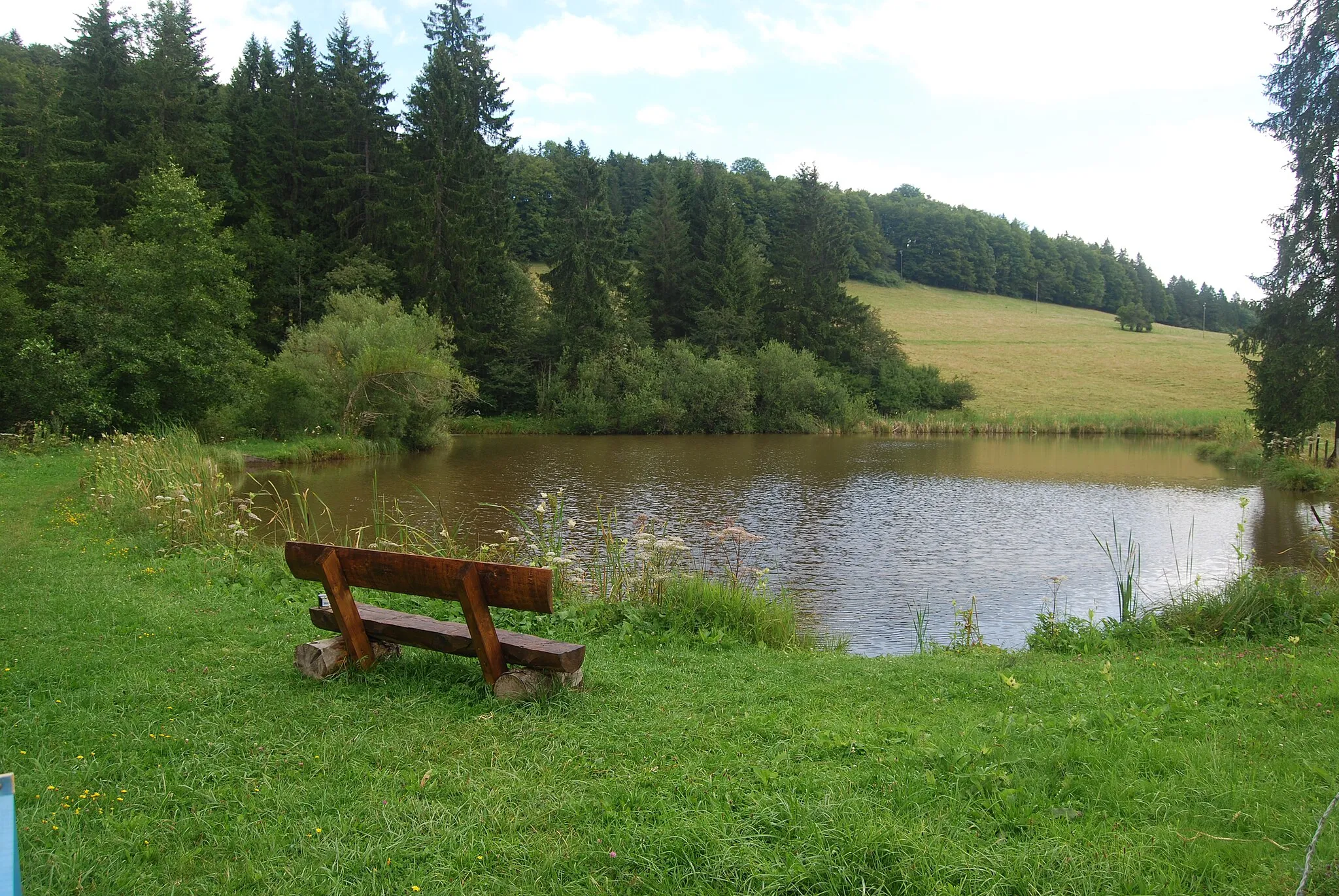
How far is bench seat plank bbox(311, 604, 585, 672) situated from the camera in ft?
15.9

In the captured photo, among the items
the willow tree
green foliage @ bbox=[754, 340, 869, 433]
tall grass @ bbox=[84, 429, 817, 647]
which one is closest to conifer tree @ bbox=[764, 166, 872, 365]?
green foliage @ bbox=[754, 340, 869, 433]

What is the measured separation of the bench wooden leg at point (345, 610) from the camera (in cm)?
520

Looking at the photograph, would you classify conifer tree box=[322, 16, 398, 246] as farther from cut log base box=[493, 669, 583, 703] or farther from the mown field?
cut log base box=[493, 669, 583, 703]

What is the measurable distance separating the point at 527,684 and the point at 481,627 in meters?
0.43

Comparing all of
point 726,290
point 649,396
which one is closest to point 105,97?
point 649,396

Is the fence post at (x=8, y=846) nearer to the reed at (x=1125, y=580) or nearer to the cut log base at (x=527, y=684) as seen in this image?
the cut log base at (x=527, y=684)

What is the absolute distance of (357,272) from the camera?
41844mm

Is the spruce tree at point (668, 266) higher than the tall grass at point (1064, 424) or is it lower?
higher

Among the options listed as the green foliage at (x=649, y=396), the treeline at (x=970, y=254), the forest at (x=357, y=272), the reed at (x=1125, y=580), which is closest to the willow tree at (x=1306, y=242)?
the forest at (x=357, y=272)

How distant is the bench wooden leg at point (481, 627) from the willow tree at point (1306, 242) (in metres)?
27.5

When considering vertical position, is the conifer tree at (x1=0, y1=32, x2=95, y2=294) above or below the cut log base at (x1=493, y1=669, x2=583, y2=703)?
above

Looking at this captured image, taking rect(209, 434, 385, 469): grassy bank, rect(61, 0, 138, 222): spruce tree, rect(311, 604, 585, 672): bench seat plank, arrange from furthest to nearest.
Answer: rect(61, 0, 138, 222): spruce tree
rect(209, 434, 385, 469): grassy bank
rect(311, 604, 585, 672): bench seat plank

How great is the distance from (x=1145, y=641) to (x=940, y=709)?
12.0 ft

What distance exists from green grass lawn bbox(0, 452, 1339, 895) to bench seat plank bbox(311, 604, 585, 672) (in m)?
0.25
